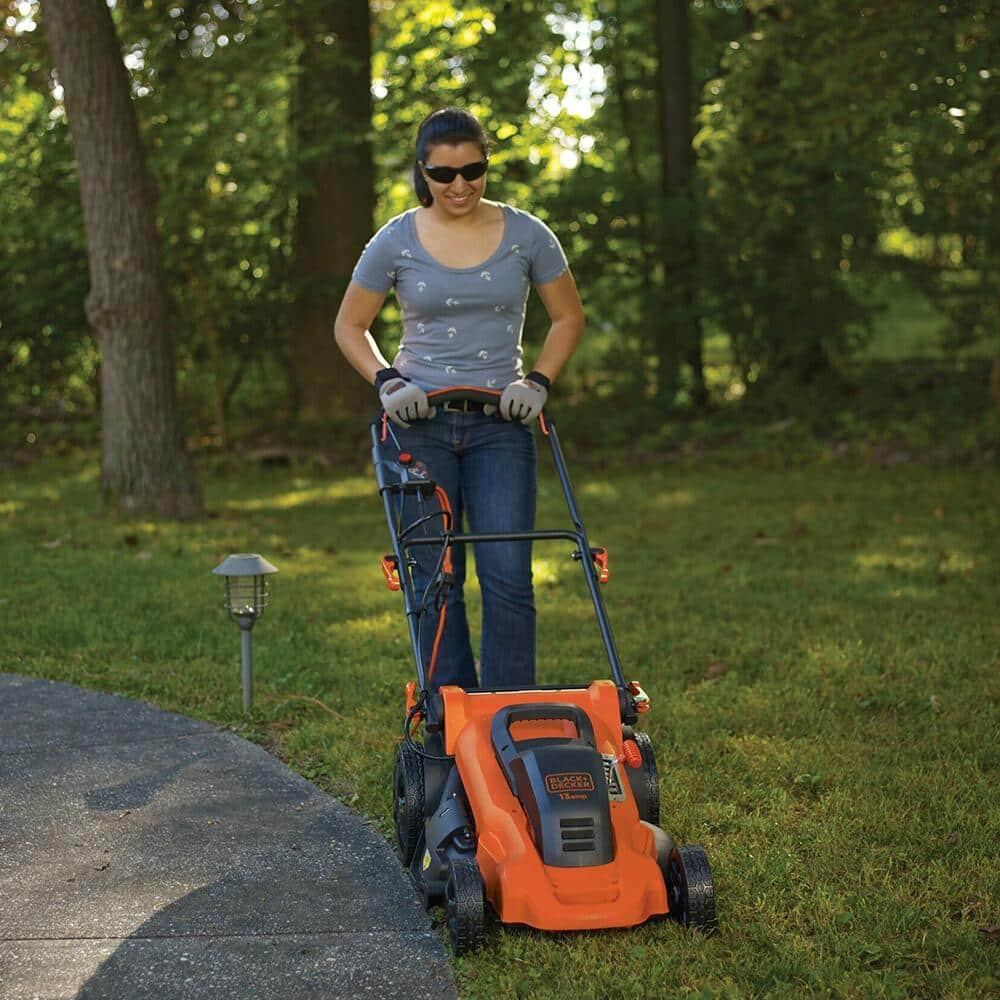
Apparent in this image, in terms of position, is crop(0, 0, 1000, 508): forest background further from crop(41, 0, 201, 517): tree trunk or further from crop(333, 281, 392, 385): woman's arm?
crop(333, 281, 392, 385): woman's arm

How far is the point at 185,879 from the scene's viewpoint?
403 centimetres

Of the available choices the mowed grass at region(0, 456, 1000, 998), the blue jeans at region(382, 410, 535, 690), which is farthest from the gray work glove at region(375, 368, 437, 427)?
the mowed grass at region(0, 456, 1000, 998)

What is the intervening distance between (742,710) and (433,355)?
1965 millimetres

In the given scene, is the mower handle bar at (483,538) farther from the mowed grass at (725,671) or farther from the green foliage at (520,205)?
the green foliage at (520,205)

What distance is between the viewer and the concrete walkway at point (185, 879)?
11.3 ft

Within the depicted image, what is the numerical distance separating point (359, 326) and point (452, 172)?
556 mm

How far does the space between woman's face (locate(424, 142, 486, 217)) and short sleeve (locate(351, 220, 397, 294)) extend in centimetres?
17

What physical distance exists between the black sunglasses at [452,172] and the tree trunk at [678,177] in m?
10.8

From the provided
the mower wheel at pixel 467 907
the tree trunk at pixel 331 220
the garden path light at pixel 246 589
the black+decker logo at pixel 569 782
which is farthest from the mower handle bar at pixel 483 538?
the tree trunk at pixel 331 220

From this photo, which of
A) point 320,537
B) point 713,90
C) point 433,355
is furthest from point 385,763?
point 713,90

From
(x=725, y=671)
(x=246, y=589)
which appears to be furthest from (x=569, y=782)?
(x=725, y=671)

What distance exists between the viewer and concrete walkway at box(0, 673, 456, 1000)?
3432mm

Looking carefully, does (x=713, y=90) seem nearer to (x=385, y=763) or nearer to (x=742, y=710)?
(x=742, y=710)

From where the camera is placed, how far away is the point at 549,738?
3.72 metres
